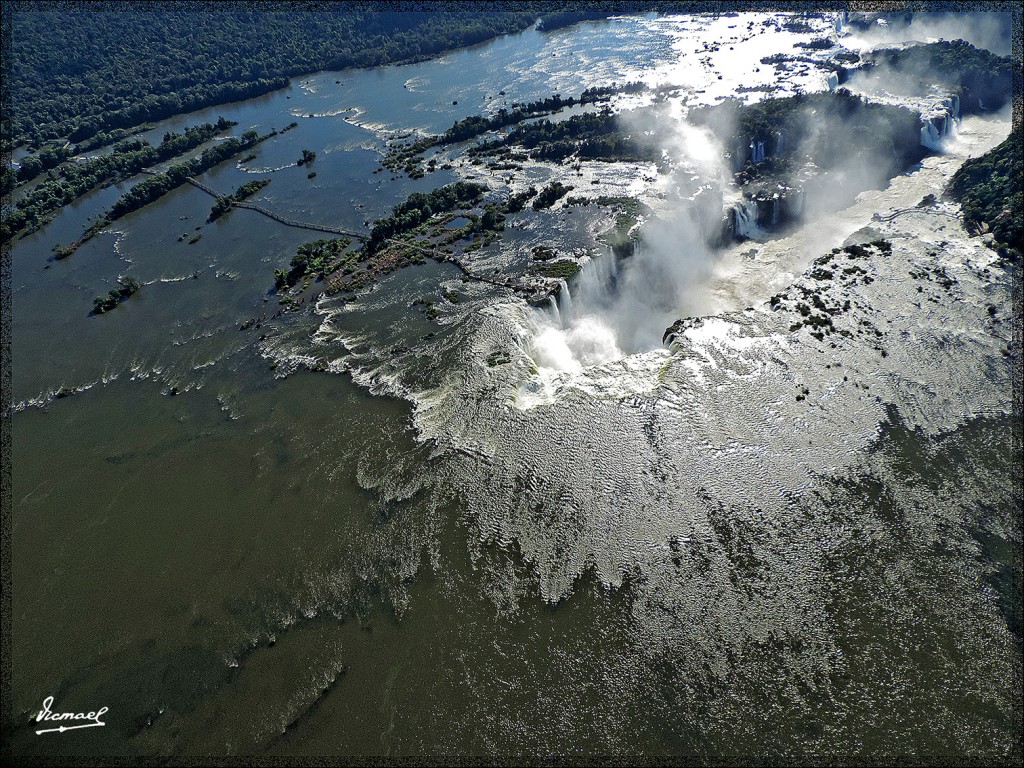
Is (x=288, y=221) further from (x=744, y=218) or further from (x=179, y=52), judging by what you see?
(x=179, y=52)

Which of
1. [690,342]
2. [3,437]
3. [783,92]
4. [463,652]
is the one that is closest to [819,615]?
[463,652]

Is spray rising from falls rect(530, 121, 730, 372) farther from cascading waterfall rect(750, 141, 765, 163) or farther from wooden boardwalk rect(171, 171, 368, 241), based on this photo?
wooden boardwalk rect(171, 171, 368, 241)

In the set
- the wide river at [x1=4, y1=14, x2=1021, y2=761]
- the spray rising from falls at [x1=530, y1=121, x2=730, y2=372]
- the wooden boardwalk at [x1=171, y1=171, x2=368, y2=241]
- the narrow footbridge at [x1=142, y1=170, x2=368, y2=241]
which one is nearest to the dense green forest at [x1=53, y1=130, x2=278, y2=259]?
the narrow footbridge at [x1=142, y1=170, x2=368, y2=241]

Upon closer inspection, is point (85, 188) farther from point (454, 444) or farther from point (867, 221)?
point (867, 221)

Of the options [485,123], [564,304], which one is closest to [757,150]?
[564,304]

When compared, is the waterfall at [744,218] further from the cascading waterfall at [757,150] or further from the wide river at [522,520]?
the cascading waterfall at [757,150]
